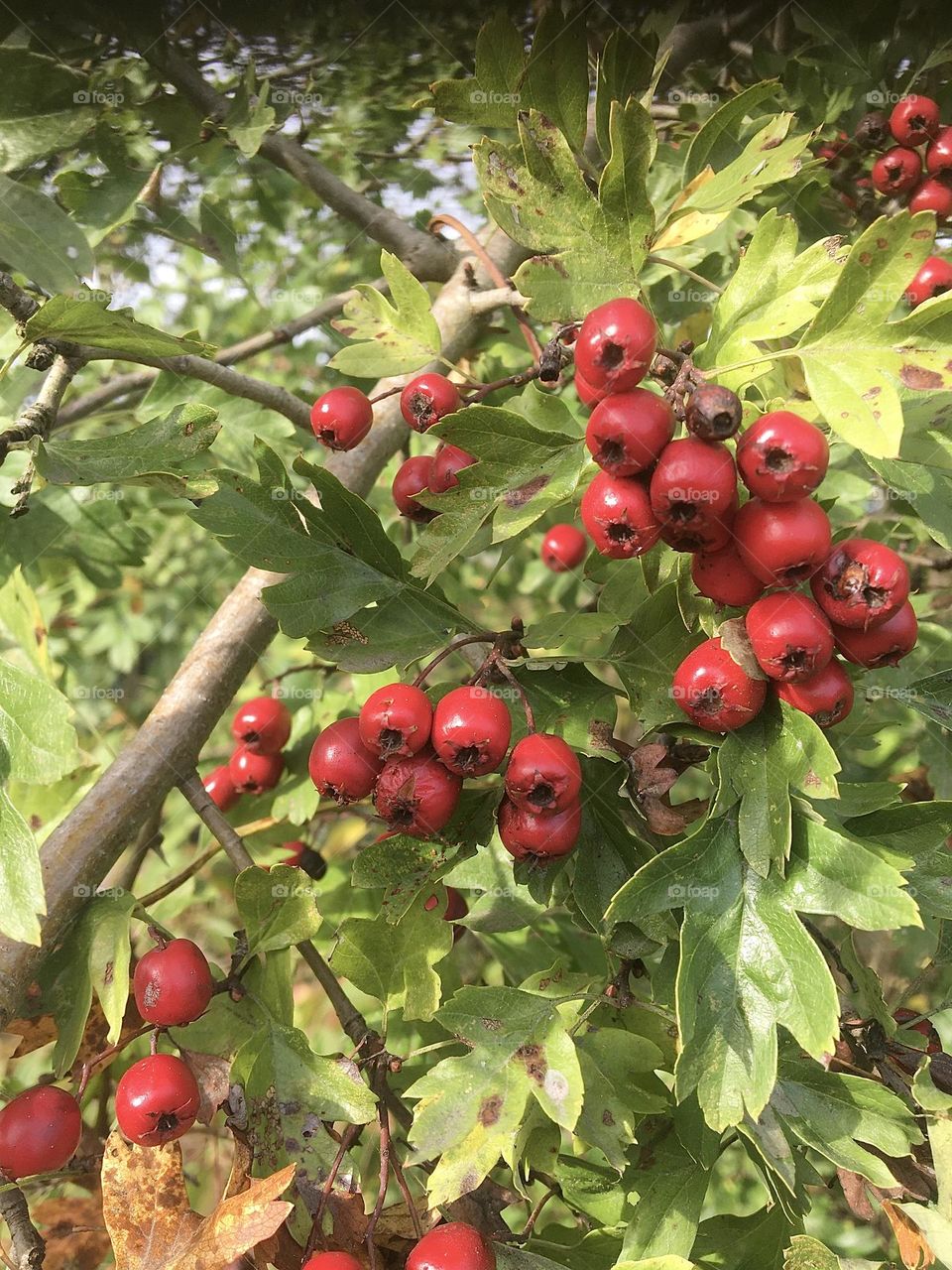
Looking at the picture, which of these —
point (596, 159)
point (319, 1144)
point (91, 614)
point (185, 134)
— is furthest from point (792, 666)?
point (91, 614)

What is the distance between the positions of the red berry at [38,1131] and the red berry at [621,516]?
115cm

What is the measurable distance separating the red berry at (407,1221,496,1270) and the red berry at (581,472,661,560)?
897 mm

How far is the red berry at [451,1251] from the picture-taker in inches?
46.1

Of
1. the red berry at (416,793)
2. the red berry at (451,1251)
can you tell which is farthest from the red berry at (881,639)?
the red berry at (451,1251)

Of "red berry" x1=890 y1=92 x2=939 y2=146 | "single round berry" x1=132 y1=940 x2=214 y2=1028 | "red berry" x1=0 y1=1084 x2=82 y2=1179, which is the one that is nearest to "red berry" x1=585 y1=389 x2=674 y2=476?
"single round berry" x1=132 y1=940 x2=214 y2=1028

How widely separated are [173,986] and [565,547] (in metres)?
1.86

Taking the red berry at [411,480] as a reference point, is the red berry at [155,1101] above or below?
below

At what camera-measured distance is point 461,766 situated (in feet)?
3.97

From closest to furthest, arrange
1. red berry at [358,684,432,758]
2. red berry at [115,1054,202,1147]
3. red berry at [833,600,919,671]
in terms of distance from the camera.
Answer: red berry at [833,600,919,671] < red berry at [358,684,432,758] < red berry at [115,1054,202,1147]

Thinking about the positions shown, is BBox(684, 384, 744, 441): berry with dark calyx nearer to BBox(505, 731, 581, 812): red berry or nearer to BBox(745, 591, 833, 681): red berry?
BBox(745, 591, 833, 681): red berry

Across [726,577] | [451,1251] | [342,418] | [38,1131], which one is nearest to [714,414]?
[726,577]

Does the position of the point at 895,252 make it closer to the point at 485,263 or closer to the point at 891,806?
the point at 891,806

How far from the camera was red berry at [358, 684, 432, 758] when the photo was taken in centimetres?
122

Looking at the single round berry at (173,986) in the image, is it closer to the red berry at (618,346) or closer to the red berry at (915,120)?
the red berry at (618,346)
